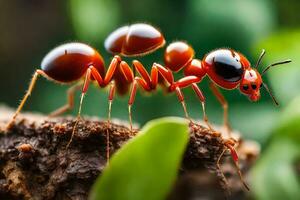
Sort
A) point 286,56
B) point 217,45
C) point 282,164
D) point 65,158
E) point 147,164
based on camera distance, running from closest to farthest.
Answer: point 147,164
point 65,158
point 282,164
point 286,56
point 217,45

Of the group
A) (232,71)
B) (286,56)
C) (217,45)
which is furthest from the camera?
(217,45)

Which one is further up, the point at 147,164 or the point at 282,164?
the point at 282,164

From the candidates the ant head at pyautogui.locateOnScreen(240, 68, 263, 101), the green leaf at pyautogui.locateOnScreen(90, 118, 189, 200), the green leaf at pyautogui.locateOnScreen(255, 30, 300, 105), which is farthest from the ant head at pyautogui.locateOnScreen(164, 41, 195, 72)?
the green leaf at pyautogui.locateOnScreen(255, 30, 300, 105)

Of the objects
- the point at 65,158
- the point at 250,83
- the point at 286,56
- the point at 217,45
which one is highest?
the point at 217,45

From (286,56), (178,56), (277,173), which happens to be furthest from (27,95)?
(286,56)

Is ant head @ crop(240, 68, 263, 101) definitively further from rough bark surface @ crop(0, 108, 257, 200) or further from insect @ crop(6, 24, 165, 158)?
insect @ crop(6, 24, 165, 158)

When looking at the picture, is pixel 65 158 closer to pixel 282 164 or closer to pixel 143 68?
pixel 143 68

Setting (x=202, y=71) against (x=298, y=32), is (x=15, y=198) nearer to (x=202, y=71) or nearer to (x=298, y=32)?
(x=202, y=71)
